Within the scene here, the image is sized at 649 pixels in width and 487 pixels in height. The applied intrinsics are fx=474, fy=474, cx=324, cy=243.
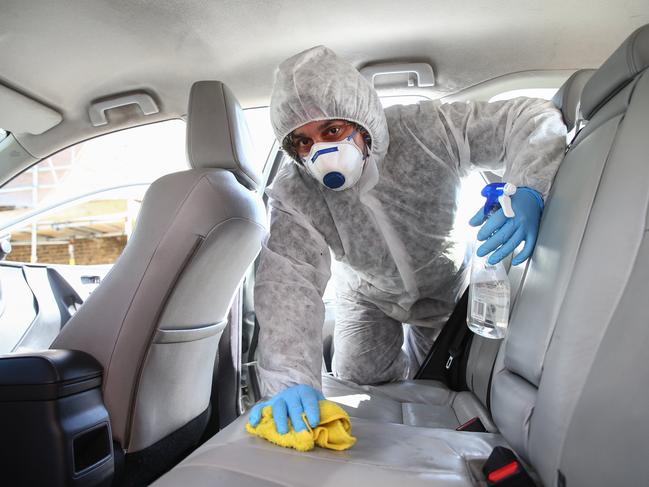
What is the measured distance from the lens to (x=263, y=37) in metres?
1.66

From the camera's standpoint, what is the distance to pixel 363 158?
1262mm

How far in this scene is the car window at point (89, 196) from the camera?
7.70 feet

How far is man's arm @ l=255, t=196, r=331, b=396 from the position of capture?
1.05m

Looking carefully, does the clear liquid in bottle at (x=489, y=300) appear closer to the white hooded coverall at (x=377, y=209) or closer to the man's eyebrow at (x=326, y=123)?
the white hooded coverall at (x=377, y=209)

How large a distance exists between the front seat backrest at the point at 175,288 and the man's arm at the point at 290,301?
0.51ft

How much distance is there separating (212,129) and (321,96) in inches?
15.6

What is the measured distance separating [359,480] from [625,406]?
352mm

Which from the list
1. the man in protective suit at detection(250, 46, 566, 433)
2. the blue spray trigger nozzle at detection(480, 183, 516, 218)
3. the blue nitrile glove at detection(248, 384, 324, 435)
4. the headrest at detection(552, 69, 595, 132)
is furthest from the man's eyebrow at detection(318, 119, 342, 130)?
the blue nitrile glove at detection(248, 384, 324, 435)

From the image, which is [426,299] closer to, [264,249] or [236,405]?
[264,249]

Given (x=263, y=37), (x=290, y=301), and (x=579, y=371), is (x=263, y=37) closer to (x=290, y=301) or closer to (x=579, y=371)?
(x=290, y=301)

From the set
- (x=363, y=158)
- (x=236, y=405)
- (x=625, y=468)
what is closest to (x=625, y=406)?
(x=625, y=468)

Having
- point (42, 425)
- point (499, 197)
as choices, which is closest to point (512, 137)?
point (499, 197)

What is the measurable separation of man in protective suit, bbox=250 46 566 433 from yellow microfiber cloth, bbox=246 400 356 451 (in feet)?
0.68

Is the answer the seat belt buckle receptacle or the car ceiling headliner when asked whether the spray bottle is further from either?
the car ceiling headliner
